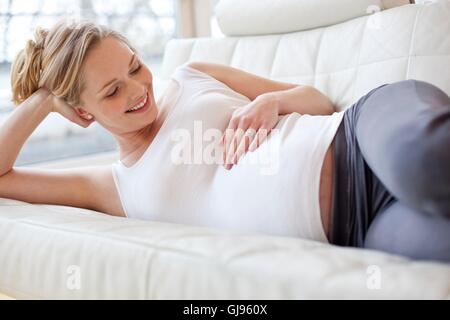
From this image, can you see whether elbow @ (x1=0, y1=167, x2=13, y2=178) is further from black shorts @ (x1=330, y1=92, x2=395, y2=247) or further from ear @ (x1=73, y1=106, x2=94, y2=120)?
black shorts @ (x1=330, y1=92, x2=395, y2=247)

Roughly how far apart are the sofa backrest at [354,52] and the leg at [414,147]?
52 cm

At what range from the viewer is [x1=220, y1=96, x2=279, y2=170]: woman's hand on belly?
123 centimetres

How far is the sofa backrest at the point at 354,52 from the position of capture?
58.8 inches

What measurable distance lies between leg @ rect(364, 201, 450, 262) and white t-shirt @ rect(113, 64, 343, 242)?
119mm

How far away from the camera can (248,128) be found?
1.28 metres

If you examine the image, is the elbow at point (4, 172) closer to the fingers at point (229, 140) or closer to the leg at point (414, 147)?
the fingers at point (229, 140)

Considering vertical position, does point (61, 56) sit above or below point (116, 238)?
above

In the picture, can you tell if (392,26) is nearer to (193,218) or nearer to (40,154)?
(193,218)

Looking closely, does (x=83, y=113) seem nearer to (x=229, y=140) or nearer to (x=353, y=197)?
(x=229, y=140)

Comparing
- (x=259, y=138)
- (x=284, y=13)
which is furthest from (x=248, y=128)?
(x=284, y=13)

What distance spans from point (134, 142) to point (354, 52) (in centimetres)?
73

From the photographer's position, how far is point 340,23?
181 centimetres

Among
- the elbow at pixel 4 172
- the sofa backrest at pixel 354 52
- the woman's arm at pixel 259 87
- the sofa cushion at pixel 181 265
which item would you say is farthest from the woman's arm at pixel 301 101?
the elbow at pixel 4 172
